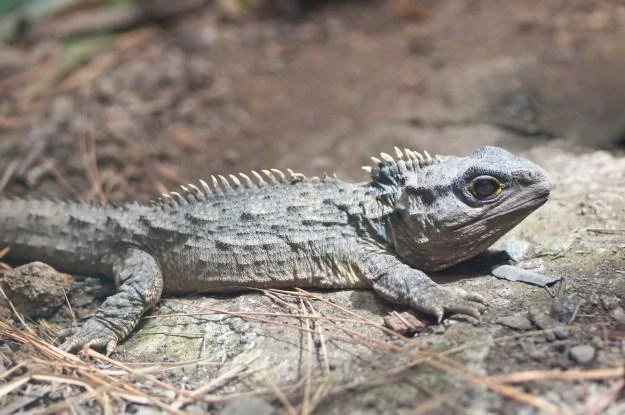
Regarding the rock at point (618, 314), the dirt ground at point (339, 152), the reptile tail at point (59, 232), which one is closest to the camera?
the dirt ground at point (339, 152)

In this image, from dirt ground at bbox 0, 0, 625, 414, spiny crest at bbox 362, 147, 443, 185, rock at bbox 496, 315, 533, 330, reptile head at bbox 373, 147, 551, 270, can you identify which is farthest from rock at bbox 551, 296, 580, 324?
spiny crest at bbox 362, 147, 443, 185

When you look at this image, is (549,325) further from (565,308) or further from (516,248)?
(516,248)

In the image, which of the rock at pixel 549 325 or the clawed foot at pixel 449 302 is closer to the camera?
the rock at pixel 549 325

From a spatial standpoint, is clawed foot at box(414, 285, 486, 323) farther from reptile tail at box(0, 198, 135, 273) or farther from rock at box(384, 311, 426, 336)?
reptile tail at box(0, 198, 135, 273)

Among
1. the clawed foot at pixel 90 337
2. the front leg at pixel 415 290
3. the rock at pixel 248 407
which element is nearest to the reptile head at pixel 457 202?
the front leg at pixel 415 290

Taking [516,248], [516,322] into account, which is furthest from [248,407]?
[516,248]

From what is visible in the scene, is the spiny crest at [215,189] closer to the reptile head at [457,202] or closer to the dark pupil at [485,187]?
the reptile head at [457,202]

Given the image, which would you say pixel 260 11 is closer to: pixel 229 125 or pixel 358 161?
pixel 229 125
